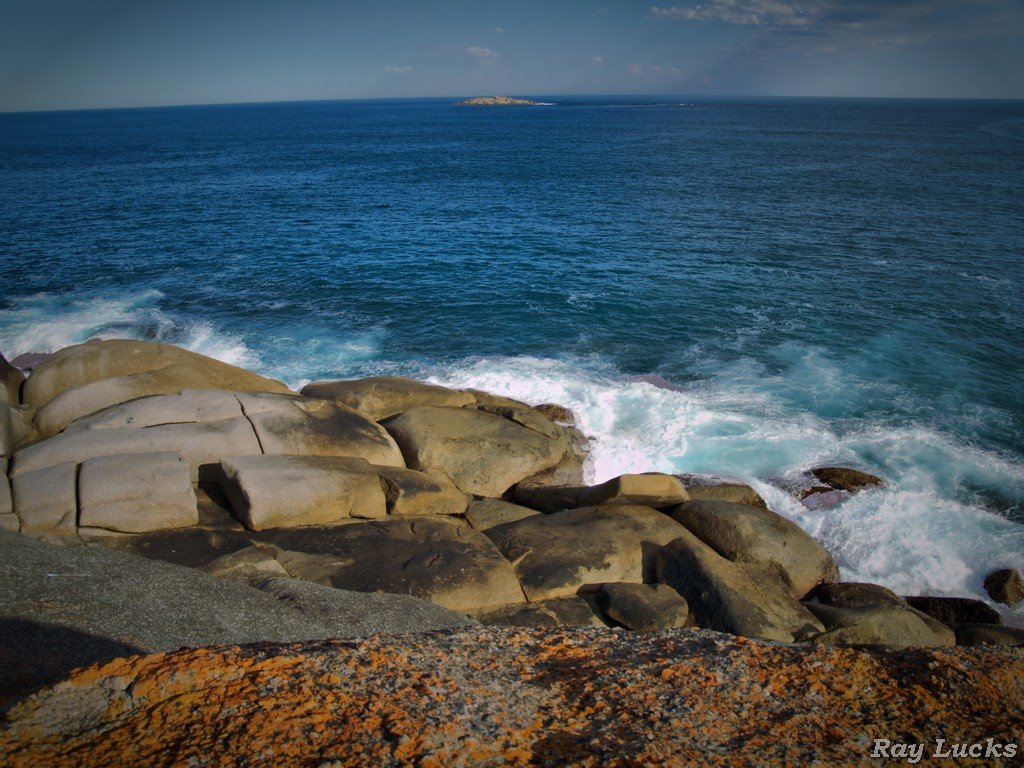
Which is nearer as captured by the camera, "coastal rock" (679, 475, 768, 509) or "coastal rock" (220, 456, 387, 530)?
"coastal rock" (220, 456, 387, 530)

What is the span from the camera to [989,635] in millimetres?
13227

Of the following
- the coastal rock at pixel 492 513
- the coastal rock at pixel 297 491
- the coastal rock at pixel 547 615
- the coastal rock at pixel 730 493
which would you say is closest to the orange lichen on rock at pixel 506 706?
the coastal rock at pixel 547 615

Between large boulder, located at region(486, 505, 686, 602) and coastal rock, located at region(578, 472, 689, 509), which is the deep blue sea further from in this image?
large boulder, located at region(486, 505, 686, 602)

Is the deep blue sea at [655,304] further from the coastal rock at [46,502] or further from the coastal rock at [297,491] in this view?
the coastal rock at [46,502]

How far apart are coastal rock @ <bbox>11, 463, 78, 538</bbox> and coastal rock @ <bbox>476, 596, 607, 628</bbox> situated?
7874 millimetres

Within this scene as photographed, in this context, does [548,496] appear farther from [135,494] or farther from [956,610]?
[956,610]

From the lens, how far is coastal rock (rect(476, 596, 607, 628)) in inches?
465

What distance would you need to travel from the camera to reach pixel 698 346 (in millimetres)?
29016

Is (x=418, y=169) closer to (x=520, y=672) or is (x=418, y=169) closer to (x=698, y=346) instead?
(x=698, y=346)

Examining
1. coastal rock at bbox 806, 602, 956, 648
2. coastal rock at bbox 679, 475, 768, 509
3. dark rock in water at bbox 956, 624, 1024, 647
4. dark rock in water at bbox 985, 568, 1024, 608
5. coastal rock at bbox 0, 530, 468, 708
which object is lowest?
dark rock in water at bbox 985, 568, 1024, 608

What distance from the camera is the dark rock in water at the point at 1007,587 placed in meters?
15.7

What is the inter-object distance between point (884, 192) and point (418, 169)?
50.1 m

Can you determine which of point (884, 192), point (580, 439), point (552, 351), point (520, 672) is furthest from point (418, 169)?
point (520, 672)

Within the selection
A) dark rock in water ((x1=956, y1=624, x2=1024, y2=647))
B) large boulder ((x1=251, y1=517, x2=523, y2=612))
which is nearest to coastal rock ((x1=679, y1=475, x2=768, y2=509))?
dark rock in water ((x1=956, y1=624, x2=1024, y2=647))
